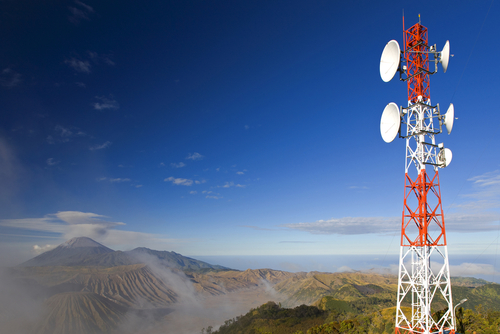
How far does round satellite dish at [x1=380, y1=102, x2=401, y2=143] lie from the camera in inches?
940

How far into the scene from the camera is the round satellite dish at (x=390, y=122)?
23.9m

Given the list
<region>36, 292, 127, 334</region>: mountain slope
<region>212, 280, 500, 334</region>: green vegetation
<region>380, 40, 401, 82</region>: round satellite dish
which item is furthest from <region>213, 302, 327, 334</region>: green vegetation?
<region>36, 292, 127, 334</region>: mountain slope

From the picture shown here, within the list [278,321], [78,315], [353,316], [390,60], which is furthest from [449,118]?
[78,315]

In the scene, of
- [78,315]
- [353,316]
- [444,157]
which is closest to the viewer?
[444,157]

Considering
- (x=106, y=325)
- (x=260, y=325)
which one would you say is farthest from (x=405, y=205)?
(x=106, y=325)

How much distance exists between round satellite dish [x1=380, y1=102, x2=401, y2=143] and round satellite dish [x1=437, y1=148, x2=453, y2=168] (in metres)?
4.08

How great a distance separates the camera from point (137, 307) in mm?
187375

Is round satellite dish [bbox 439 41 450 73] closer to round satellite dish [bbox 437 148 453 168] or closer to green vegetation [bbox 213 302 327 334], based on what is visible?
round satellite dish [bbox 437 148 453 168]

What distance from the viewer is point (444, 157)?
2300 cm

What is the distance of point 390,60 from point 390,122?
584cm

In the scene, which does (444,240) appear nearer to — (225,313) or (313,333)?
(313,333)

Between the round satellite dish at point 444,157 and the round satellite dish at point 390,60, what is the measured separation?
814 centimetres

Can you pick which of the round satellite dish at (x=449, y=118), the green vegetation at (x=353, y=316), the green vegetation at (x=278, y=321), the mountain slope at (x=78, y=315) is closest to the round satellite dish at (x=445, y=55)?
the round satellite dish at (x=449, y=118)

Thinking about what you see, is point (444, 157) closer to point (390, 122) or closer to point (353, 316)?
point (390, 122)
